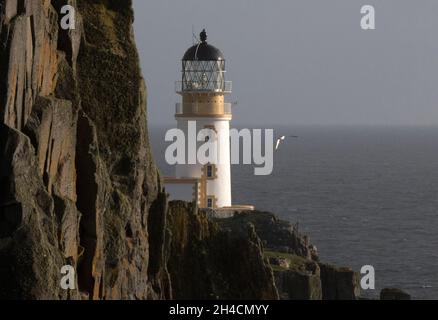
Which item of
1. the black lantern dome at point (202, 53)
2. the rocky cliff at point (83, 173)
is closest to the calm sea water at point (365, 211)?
the black lantern dome at point (202, 53)

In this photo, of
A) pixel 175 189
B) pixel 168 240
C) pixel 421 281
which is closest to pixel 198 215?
pixel 168 240

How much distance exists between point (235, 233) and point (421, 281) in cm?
3821

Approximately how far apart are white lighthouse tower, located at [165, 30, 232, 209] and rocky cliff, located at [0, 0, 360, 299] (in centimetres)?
3287

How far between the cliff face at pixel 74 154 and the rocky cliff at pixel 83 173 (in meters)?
0.02

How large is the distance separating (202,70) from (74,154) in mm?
46601

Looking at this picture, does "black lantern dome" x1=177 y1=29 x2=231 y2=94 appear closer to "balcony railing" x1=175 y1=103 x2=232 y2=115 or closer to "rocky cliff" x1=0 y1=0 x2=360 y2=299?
"balcony railing" x1=175 y1=103 x2=232 y2=115

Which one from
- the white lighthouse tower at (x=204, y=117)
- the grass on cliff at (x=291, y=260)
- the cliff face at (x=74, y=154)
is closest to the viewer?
the cliff face at (x=74, y=154)

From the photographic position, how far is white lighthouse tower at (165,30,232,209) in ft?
246

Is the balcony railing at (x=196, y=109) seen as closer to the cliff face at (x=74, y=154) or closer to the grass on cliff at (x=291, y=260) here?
the grass on cliff at (x=291, y=260)

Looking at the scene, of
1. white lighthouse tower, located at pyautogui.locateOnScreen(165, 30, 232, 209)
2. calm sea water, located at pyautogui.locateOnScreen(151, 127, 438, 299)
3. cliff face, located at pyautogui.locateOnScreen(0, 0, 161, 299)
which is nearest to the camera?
Result: cliff face, located at pyautogui.locateOnScreen(0, 0, 161, 299)

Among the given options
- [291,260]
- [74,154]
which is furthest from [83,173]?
[291,260]

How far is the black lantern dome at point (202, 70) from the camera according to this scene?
77.6m

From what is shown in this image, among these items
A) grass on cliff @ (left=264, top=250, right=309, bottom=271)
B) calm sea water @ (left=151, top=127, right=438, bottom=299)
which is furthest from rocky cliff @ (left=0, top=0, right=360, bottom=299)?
calm sea water @ (left=151, top=127, right=438, bottom=299)

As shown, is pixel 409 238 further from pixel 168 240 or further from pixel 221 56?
pixel 168 240
